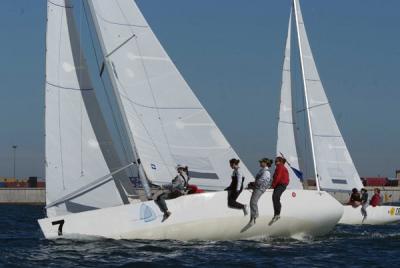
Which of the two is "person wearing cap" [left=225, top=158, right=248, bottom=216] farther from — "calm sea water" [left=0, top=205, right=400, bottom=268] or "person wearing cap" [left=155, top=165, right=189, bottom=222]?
"person wearing cap" [left=155, top=165, right=189, bottom=222]

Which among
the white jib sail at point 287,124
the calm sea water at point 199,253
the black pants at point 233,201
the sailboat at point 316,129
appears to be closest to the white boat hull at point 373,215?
the sailboat at point 316,129

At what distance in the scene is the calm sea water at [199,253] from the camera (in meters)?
17.2

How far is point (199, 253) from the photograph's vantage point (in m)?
18.6

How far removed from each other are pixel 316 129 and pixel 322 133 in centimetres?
53

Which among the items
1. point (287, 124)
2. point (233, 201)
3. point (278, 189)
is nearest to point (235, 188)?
point (233, 201)

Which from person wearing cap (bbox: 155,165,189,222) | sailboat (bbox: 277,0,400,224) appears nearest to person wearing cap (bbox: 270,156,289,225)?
person wearing cap (bbox: 155,165,189,222)

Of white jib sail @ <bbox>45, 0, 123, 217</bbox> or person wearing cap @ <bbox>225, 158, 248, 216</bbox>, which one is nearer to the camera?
person wearing cap @ <bbox>225, 158, 248, 216</bbox>

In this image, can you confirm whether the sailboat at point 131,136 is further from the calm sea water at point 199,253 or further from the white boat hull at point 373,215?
the white boat hull at point 373,215

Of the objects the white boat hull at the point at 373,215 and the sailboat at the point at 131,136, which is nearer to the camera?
the sailboat at the point at 131,136

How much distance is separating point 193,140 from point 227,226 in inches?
94.9

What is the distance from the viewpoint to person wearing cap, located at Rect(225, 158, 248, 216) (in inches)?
802

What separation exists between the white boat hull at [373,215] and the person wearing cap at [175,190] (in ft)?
44.8

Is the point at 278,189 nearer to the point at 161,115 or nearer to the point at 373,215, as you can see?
the point at 161,115

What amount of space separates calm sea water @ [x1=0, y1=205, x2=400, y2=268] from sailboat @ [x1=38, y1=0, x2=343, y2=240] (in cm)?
75
